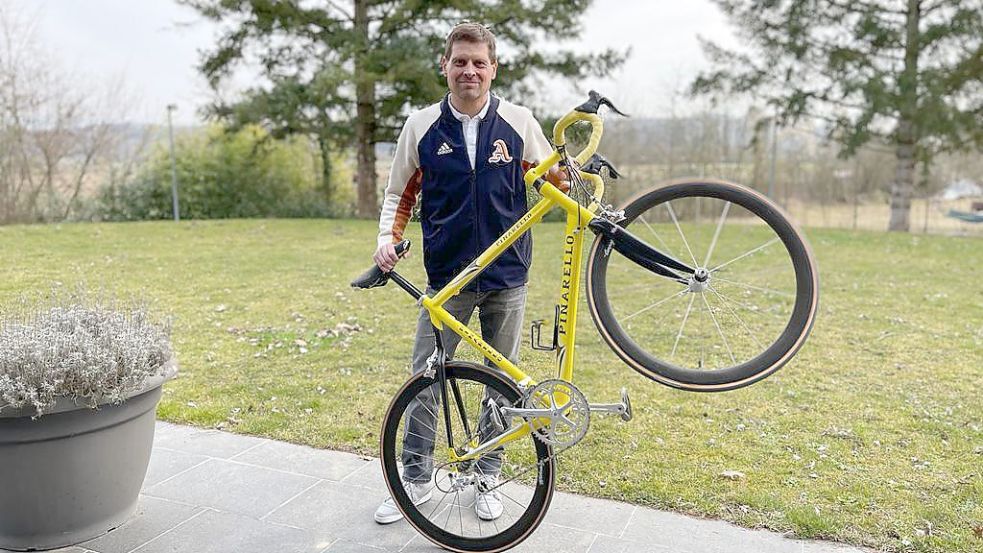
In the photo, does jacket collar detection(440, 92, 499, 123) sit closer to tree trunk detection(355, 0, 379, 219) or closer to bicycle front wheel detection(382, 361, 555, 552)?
bicycle front wheel detection(382, 361, 555, 552)

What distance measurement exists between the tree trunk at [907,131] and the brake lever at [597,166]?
44.4 feet

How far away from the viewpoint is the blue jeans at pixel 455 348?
264 centimetres

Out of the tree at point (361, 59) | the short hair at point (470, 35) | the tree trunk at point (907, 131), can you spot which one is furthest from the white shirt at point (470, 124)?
the tree trunk at point (907, 131)

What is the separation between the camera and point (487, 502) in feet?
9.11

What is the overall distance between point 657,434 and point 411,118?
2.13 metres

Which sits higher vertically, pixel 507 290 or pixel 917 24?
pixel 917 24

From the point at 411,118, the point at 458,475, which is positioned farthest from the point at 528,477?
the point at 411,118

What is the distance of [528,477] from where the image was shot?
10.3 ft

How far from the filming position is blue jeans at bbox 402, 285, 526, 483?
8.68ft

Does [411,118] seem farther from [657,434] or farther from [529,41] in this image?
[529,41]

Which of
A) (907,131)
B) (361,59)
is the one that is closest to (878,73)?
(907,131)

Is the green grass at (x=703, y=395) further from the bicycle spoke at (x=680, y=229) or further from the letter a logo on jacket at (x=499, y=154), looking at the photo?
the bicycle spoke at (x=680, y=229)

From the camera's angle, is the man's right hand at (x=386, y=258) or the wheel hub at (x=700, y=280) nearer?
the wheel hub at (x=700, y=280)

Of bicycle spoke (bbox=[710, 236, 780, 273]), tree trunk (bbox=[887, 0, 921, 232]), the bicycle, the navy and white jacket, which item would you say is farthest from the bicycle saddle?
tree trunk (bbox=[887, 0, 921, 232])
